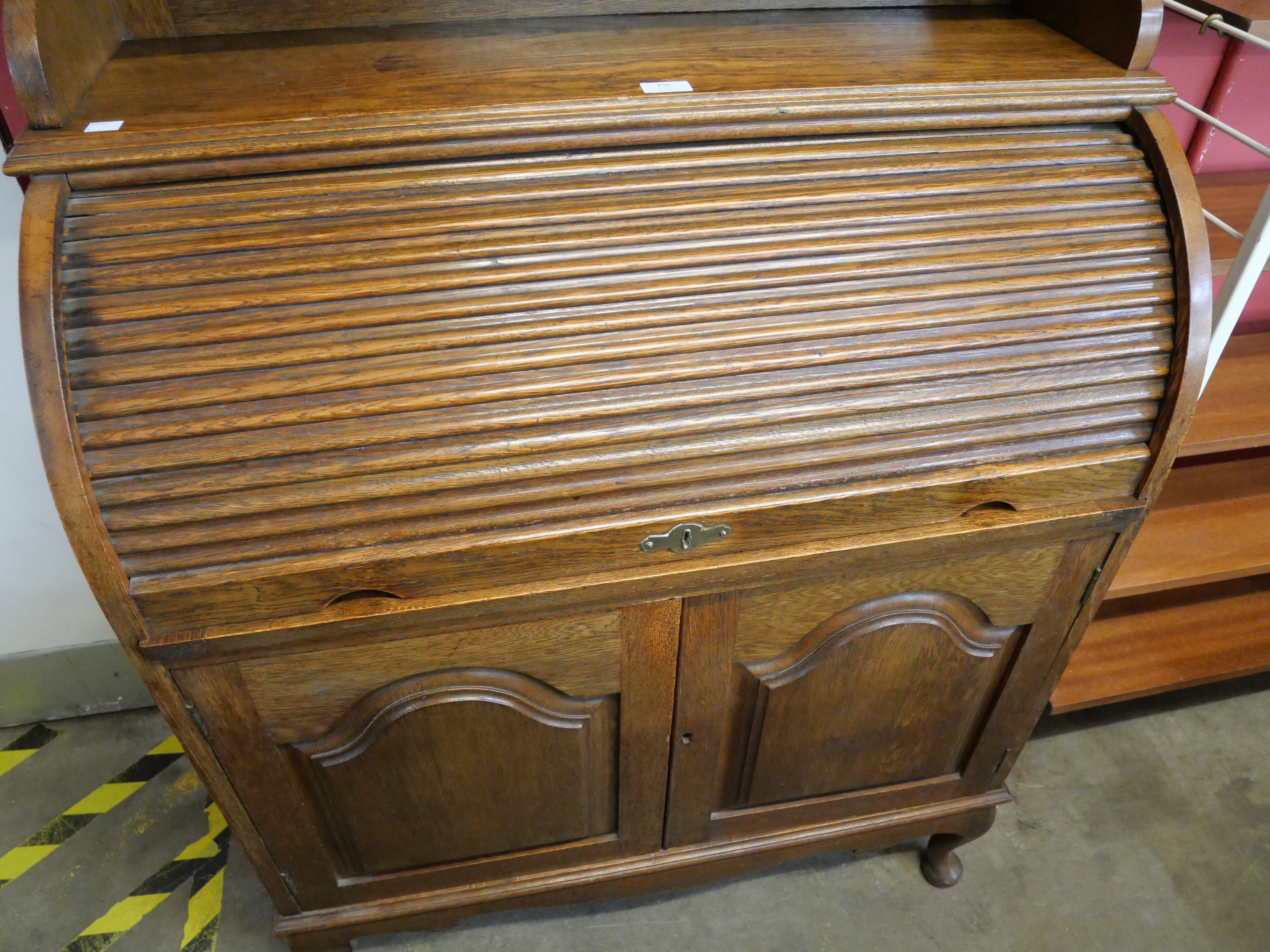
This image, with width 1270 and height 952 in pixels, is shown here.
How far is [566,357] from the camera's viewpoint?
3.07ft

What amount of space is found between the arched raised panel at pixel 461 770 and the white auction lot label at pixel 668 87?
0.69m

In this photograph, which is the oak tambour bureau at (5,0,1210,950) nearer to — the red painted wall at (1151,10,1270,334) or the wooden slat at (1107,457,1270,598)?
the red painted wall at (1151,10,1270,334)

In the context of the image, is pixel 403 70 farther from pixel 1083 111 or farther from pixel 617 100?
pixel 1083 111

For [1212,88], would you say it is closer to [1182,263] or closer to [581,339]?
[1182,263]

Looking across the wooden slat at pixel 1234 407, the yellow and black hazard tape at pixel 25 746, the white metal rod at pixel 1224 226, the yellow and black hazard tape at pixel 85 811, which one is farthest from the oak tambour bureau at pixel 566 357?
the yellow and black hazard tape at pixel 25 746

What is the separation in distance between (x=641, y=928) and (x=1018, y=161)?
4.53ft

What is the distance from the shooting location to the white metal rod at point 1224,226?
128cm

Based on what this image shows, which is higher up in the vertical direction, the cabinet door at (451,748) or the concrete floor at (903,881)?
the cabinet door at (451,748)

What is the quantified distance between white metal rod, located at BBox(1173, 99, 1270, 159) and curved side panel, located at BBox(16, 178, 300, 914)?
1.23m

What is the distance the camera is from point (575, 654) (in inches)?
43.8

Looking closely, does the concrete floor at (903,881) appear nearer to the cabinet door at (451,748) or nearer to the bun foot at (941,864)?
the bun foot at (941,864)

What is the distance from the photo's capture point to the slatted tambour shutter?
0.90 m

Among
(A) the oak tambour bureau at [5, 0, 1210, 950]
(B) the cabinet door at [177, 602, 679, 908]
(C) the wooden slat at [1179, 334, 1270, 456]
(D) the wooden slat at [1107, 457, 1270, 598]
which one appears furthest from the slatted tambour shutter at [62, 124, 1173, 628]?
(D) the wooden slat at [1107, 457, 1270, 598]

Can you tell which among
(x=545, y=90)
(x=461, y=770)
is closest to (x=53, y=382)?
(x=545, y=90)
